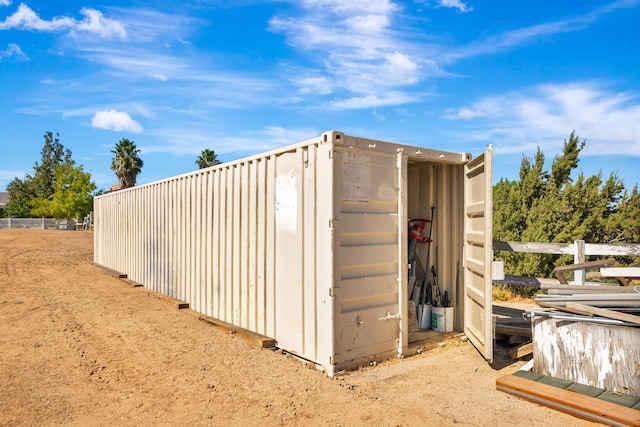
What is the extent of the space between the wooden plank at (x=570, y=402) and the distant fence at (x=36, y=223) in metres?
44.8

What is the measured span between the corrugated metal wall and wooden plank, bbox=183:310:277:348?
0.12 m

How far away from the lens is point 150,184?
1175 cm

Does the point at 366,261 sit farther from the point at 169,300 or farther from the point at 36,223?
the point at 36,223

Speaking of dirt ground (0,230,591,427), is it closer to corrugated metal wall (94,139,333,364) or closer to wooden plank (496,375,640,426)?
wooden plank (496,375,640,426)

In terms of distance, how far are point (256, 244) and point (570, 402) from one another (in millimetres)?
4491

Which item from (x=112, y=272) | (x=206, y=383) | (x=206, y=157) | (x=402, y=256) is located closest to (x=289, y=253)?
(x=402, y=256)

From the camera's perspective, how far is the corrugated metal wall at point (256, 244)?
582 cm

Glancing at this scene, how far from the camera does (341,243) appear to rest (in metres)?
5.73

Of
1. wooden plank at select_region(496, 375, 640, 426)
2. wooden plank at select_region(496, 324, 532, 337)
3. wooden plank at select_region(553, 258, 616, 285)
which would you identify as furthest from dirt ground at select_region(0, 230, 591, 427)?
wooden plank at select_region(553, 258, 616, 285)

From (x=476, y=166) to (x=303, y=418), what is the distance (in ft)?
13.2

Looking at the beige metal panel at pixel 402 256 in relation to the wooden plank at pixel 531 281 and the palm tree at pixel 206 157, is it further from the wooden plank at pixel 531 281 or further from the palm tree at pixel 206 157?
the palm tree at pixel 206 157

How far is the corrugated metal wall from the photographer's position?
582 centimetres

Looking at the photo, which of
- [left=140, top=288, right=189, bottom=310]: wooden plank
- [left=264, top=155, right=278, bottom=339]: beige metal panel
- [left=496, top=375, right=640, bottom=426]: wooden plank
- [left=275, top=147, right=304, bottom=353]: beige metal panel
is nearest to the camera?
[left=496, top=375, right=640, bottom=426]: wooden plank

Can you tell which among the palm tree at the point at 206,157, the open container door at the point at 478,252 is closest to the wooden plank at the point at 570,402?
the open container door at the point at 478,252
